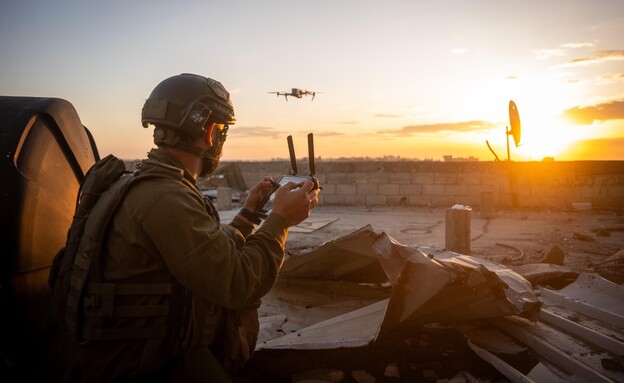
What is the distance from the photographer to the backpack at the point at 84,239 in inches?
57.8

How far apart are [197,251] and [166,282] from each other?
205 millimetres

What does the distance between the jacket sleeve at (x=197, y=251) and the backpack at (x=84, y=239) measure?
0.61 ft

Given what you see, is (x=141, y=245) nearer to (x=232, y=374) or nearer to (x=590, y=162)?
(x=232, y=374)

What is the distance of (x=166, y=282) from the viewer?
1.48 m

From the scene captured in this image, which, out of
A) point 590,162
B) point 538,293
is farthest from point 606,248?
point 590,162

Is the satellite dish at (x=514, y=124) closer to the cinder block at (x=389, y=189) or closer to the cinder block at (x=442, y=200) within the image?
the cinder block at (x=442, y=200)

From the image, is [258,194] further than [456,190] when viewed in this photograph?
No

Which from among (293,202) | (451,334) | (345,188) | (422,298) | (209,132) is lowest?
(451,334)

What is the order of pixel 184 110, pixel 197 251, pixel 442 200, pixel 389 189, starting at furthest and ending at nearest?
pixel 389 189
pixel 442 200
pixel 184 110
pixel 197 251

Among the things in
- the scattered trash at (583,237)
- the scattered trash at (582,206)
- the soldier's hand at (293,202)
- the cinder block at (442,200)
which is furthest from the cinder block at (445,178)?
the soldier's hand at (293,202)

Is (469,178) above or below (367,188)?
above

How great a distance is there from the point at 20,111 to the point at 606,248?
23.8 ft

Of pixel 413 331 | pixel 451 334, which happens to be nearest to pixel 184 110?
pixel 413 331

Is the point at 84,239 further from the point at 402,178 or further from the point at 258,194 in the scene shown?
the point at 402,178
